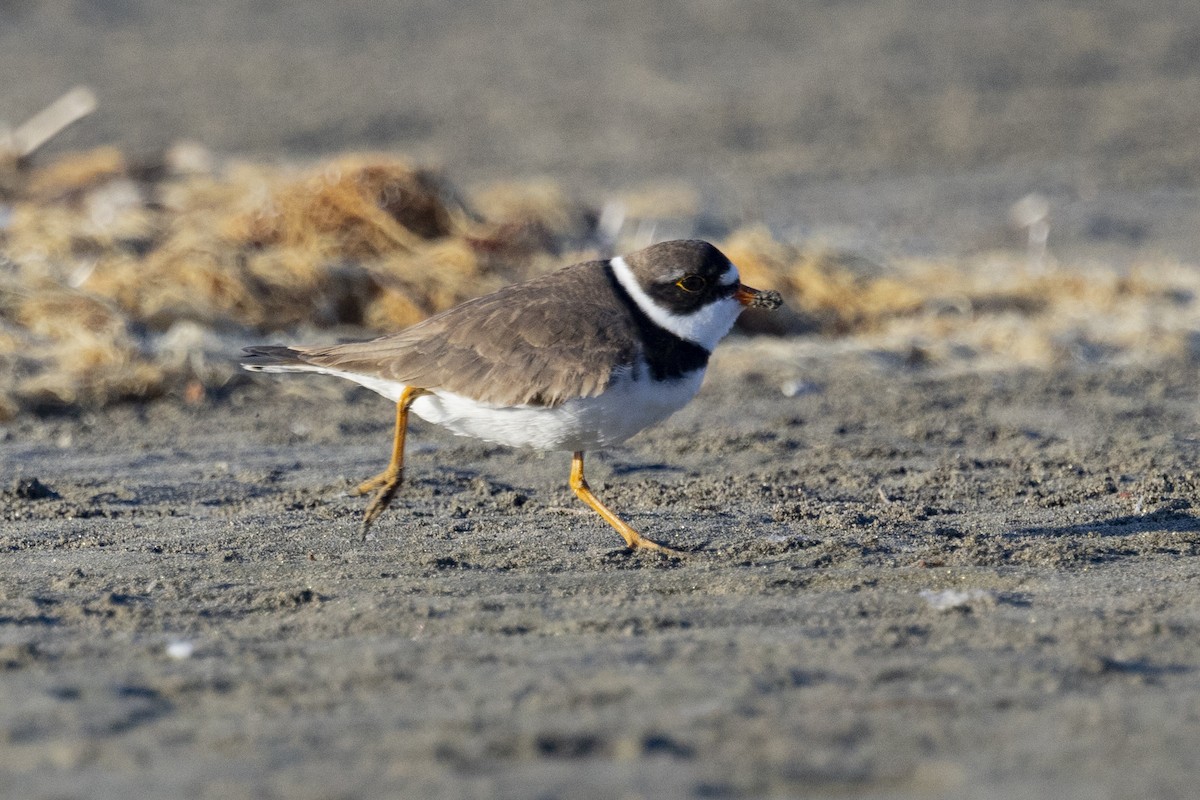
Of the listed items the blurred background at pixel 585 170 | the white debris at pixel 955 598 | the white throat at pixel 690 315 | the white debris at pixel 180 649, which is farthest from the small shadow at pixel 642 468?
the white debris at pixel 180 649

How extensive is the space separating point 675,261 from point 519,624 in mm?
1692

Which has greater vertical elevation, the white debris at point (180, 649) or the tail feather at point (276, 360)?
the tail feather at point (276, 360)

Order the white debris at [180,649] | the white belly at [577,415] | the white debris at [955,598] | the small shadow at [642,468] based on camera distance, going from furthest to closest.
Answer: the small shadow at [642,468]
the white belly at [577,415]
the white debris at [955,598]
the white debris at [180,649]

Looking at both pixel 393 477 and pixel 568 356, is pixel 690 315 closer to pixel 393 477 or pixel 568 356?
pixel 568 356

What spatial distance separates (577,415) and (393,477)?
763 mm

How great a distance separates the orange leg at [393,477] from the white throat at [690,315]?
86cm

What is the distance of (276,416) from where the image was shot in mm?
8320

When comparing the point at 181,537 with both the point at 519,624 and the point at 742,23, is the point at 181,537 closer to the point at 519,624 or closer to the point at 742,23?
the point at 519,624

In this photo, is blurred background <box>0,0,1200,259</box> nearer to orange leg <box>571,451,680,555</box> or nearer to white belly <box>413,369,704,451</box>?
orange leg <box>571,451,680,555</box>

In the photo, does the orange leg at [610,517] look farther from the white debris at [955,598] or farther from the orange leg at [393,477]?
the white debris at [955,598]

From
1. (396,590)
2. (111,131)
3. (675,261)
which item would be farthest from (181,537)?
(111,131)

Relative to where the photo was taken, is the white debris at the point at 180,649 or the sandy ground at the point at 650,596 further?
the white debris at the point at 180,649

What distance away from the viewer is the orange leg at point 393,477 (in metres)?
5.78

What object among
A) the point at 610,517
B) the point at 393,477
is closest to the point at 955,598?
the point at 610,517
